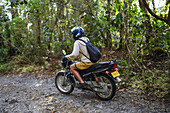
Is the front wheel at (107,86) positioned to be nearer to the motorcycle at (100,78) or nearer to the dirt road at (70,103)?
the motorcycle at (100,78)

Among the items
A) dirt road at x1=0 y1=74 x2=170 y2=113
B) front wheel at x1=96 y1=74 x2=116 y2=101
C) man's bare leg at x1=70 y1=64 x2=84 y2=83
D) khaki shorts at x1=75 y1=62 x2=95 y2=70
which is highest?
khaki shorts at x1=75 y1=62 x2=95 y2=70

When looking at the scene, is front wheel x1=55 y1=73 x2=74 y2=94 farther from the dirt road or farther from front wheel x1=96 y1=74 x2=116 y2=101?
front wheel x1=96 y1=74 x2=116 y2=101

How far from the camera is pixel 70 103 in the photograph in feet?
14.9

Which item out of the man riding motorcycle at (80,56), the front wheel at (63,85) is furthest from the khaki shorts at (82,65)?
the front wheel at (63,85)

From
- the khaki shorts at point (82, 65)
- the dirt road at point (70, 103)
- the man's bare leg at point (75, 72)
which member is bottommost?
the dirt road at point (70, 103)

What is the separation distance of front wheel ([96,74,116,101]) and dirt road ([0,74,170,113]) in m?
0.14

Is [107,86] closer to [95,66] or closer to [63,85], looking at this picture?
[95,66]

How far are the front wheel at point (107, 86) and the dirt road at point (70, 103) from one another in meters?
0.14

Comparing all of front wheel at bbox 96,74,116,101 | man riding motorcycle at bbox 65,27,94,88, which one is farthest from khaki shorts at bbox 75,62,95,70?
front wheel at bbox 96,74,116,101

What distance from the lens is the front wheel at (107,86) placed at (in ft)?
14.7

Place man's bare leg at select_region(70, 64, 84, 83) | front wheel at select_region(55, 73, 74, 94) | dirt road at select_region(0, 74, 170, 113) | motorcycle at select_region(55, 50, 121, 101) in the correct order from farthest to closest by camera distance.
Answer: front wheel at select_region(55, 73, 74, 94) < man's bare leg at select_region(70, 64, 84, 83) < motorcycle at select_region(55, 50, 121, 101) < dirt road at select_region(0, 74, 170, 113)

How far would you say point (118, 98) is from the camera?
15.8 ft

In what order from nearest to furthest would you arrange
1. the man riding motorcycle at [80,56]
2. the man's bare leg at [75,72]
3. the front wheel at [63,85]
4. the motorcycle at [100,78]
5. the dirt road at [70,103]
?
1. the dirt road at [70,103]
2. the motorcycle at [100,78]
3. the man riding motorcycle at [80,56]
4. the man's bare leg at [75,72]
5. the front wheel at [63,85]

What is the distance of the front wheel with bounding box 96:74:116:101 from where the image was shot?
4.47 meters
